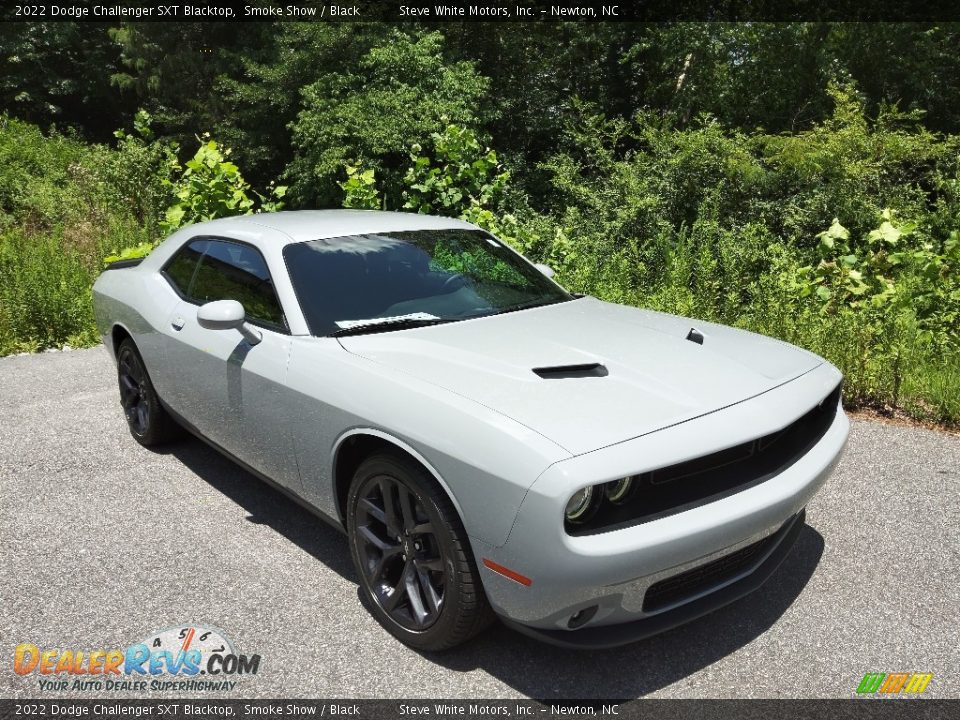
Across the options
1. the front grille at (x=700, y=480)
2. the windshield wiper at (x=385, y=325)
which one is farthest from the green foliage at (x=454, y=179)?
the front grille at (x=700, y=480)

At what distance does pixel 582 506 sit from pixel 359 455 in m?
1.01

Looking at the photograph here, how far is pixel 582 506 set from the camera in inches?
90.3

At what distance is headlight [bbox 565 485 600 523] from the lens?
226cm

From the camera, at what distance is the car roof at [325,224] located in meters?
3.88

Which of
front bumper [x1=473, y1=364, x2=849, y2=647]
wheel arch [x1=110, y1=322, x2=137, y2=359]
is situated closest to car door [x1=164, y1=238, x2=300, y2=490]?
wheel arch [x1=110, y1=322, x2=137, y2=359]

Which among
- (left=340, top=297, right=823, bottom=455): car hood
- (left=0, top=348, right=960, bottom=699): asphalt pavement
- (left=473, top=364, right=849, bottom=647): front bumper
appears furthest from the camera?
(left=0, top=348, right=960, bottom=699): asphalt pavement

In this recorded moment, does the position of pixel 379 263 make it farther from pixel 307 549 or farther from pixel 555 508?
pixel 555 508

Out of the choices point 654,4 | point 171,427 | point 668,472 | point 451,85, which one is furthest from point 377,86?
point 668,472

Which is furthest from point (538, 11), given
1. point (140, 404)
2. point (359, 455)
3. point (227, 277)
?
point (359, 455)

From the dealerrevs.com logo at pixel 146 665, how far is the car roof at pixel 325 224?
1.88 meters

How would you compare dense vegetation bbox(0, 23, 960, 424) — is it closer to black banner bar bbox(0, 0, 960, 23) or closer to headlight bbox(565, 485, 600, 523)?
black banner bar bbox(0, 0, 960, 23)

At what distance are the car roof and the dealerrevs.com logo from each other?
74.2 inches

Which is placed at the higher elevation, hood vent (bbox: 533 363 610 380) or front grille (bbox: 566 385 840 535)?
hood vent (bbox: 533 363 610 380)

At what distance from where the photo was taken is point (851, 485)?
164 inches
